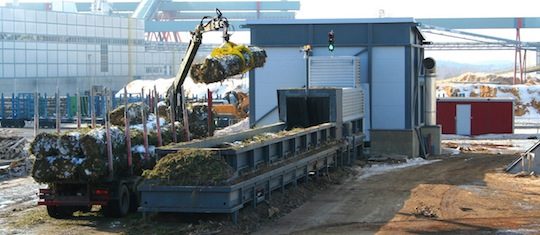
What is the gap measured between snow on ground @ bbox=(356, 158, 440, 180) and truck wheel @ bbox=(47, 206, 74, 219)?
365 inches

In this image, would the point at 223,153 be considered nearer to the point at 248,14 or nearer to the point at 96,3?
the point at 96,3

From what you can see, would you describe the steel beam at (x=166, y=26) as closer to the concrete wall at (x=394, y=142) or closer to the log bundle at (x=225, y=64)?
the concrete wall at (x=394, y=142)

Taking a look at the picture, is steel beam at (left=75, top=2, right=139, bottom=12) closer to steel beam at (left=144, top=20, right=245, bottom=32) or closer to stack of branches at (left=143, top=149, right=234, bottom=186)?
steel beam at (left=144, top=20, right=245, bottom=32)

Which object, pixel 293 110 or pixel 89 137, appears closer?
pixel 89 137

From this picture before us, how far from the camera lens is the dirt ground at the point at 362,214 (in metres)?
15.2

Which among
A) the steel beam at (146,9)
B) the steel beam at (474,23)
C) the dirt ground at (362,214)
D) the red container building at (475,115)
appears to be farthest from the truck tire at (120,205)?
the steel beam at (146,9)

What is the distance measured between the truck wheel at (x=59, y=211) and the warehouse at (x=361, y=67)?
1453 centimetres

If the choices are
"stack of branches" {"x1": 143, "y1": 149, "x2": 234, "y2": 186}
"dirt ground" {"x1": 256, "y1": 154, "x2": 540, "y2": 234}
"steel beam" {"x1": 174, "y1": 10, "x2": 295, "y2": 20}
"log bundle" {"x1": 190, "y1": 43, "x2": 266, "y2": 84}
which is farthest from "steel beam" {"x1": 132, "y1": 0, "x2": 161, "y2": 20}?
"stack of branches" {"x1": 143, "y1": 149, "x2": 234, "y2": 186}

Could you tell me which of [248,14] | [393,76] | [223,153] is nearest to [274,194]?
[223,153]

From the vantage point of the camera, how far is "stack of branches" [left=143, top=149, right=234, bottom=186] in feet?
48.9

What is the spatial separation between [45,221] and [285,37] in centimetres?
1642

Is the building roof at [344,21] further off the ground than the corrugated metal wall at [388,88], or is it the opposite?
the building roof at [344,21]

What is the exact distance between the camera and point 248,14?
5276 inches

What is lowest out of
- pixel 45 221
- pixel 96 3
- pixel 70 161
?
pixel 45 221
